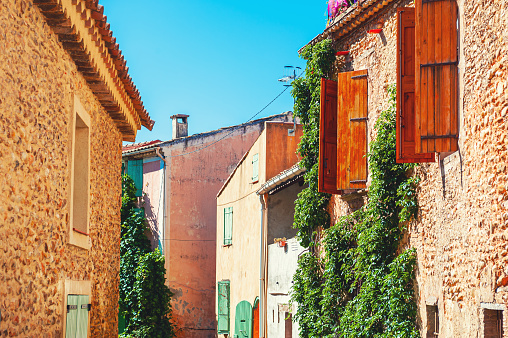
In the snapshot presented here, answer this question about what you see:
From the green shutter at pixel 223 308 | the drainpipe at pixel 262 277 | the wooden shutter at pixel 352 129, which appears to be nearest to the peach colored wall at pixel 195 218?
the green shutter at pixel 223 308

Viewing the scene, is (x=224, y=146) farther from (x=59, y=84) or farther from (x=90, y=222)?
(x=59, y=84)

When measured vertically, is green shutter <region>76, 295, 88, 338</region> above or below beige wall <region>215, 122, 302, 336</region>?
below

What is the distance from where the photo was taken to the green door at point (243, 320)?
18844mm

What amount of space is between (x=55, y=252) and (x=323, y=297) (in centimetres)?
661

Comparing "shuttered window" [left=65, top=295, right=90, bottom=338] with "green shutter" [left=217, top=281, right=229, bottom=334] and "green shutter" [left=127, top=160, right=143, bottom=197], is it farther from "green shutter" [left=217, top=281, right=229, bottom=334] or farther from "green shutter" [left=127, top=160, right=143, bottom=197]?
"green shutter" [left=127, top=160, right=143, bottom=197]

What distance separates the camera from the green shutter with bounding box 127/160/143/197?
82.5 feet

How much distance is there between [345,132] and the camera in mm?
11867

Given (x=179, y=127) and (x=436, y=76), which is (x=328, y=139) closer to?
(x=436, y=76)

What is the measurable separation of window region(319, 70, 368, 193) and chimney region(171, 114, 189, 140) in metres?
14.6

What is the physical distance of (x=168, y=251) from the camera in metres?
23.8

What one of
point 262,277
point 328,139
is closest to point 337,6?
point 328,139

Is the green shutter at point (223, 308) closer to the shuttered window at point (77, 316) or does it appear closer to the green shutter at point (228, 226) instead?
the green shutter at point (228, 226)

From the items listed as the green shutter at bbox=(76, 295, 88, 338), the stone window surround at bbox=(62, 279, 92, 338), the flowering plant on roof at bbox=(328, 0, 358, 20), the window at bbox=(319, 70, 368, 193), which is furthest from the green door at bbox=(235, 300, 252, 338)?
the green shutter at bbox=(76, 295, 88, 338)

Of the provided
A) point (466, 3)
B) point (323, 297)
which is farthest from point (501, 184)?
point (323, 297)
